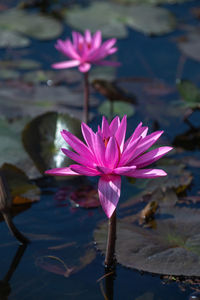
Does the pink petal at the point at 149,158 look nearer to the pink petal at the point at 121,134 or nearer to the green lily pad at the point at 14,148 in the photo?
the pink petal at the point at 121,134

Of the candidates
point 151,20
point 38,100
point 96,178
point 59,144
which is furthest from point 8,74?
point 151,20

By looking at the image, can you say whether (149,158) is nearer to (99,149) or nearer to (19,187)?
(99,149)

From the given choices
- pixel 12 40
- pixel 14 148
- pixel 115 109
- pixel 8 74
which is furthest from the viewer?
pixel 12 40

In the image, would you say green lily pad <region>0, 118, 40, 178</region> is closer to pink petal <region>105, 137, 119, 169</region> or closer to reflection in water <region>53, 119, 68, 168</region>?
reflection in water <region>53, 119, 68, 168</region>

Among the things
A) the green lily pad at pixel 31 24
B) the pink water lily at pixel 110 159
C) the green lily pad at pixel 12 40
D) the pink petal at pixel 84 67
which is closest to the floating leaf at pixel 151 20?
the green lily pad at pixel 31 24

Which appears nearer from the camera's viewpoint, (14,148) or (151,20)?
(14,148)
